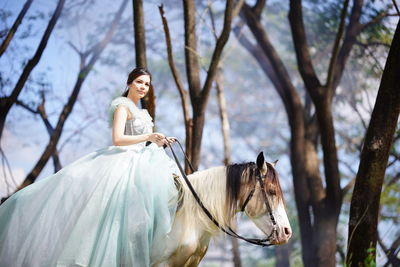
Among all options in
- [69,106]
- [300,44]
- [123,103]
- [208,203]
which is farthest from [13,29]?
[208,203]

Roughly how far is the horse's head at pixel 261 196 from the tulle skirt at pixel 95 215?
15.6 inches

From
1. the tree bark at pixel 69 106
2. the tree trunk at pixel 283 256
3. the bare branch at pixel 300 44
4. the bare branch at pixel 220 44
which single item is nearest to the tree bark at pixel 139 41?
the bare branch at pixel 220 44

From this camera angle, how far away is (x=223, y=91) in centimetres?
1059

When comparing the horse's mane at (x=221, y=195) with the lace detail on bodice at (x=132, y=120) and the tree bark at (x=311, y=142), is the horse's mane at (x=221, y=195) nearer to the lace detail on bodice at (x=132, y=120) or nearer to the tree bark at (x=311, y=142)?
the lace detail on bodice at (x=132, y=120)

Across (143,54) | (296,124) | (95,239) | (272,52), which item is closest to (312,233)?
(296,124)

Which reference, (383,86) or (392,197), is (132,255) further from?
(392,197)

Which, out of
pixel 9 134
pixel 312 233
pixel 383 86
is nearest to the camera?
pixel 383 86

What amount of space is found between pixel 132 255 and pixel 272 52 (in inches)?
224

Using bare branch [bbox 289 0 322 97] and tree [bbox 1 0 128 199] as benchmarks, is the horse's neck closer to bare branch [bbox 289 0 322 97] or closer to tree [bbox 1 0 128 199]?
bare branch [bbox 289 0 322 97]

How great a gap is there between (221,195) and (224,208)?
0.08 m

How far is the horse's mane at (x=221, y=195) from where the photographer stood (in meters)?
3.24

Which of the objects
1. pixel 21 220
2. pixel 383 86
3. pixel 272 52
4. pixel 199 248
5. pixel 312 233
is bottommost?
pixel 312 233

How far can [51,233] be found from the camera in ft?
10.2

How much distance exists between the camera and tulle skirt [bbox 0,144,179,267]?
3.00 m
